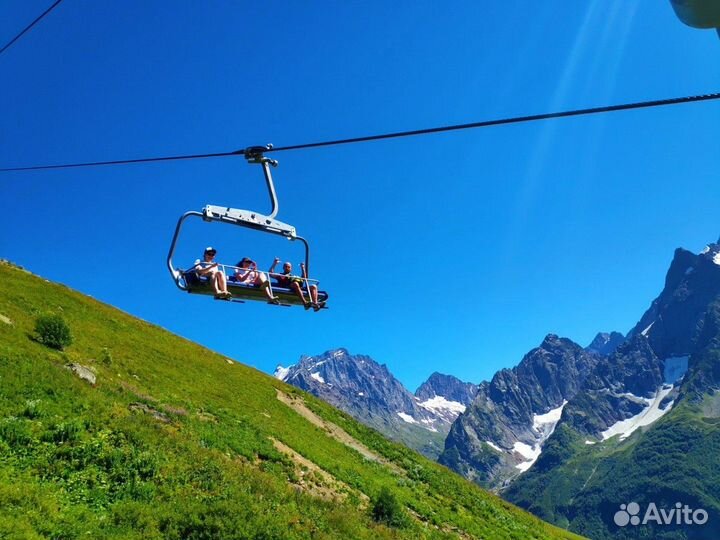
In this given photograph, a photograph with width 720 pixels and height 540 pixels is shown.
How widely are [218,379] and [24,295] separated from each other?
671 inches

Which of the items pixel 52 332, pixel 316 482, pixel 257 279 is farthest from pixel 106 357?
pixel 257 279

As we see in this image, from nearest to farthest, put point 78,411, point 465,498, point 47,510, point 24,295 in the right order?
point 47,510
point 78,411
point 465,498
point 24,295

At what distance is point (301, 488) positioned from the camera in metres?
21.3

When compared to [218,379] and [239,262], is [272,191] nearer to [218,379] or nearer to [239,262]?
[239,262]

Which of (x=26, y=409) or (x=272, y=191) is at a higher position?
(x=272, y=191)

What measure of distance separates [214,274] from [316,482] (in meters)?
12.6

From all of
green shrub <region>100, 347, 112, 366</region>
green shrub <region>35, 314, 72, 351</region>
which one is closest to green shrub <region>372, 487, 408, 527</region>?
green shrub <region>100, 347, 112, 366</region>

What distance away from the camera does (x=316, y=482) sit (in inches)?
906

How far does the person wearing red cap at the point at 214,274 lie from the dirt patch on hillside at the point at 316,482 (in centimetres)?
1006

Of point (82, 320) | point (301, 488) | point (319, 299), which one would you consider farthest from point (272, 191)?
point (82, 320)

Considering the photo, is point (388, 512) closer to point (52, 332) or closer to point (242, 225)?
point (242, 225)

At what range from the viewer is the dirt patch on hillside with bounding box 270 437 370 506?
21.9m

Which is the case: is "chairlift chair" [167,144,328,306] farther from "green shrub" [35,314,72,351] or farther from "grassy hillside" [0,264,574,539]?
"green shrub" [35,314,72,351]

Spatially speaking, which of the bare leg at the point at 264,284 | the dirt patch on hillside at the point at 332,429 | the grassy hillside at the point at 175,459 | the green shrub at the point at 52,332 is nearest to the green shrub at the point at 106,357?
the grassy hillside at the point at 175,459
